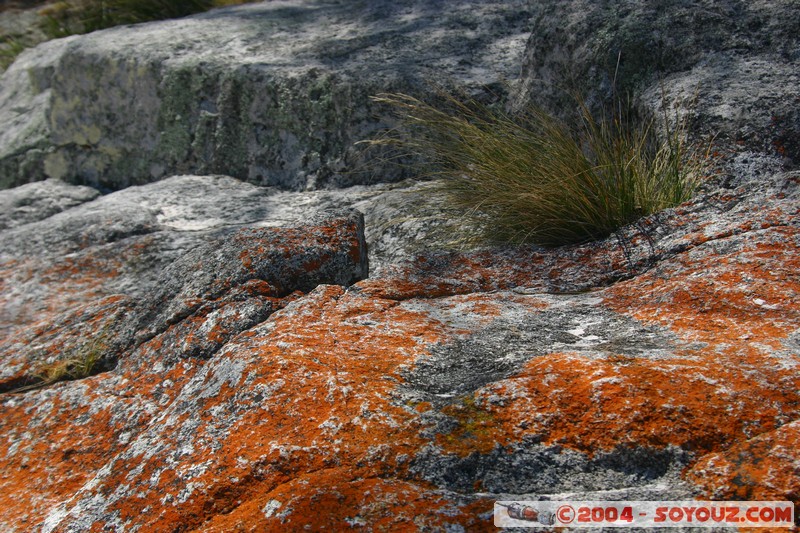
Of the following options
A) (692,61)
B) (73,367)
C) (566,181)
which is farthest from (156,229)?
(692,61)

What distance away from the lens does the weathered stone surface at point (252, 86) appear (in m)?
3.78

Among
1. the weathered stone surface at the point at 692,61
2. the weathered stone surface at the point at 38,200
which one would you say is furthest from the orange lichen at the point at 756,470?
the weathered stone surface at the point at 38,200

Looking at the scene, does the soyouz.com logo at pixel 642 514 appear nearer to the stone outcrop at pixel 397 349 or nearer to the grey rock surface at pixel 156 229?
the stone outcrop at pixel 397 349

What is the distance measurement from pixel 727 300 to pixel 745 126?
109 cm

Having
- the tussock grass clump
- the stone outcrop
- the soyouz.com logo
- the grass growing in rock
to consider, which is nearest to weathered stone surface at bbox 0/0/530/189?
the stone outcrop

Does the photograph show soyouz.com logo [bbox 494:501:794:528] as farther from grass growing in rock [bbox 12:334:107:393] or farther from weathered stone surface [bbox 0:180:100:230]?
weathered stone surface [bbox 0:180:100:230]

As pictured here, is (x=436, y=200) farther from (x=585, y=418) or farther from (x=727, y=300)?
(x=585, y=418)

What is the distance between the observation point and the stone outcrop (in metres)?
1.27

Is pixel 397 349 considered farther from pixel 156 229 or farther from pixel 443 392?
pixel 156 229

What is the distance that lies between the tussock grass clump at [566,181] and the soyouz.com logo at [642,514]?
124 centimetres

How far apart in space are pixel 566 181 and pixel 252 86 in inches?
87.4

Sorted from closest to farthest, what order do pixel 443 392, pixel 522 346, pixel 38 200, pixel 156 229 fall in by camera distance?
1. pixel 443 392
2. pixel 522 346
3. pixel 156 229
4. pixel 38 200

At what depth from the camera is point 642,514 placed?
3.73 feet

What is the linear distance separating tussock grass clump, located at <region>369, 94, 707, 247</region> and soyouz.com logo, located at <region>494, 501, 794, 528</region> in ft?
4.08
